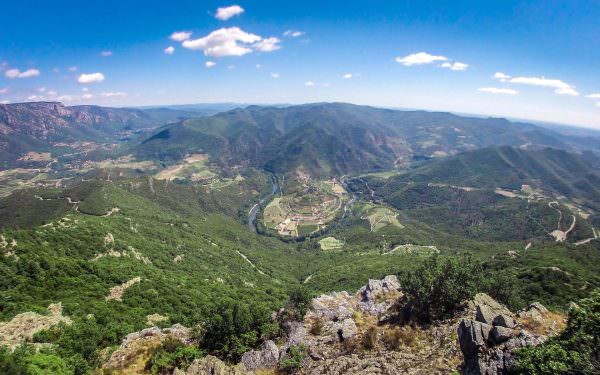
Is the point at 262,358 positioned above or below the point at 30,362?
below

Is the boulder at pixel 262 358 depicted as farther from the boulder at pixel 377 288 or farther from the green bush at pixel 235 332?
the boulder at pixel 377 288

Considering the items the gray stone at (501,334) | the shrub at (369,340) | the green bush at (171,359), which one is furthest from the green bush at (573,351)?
the green bush at (171,359)

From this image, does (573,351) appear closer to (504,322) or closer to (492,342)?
(492,342)

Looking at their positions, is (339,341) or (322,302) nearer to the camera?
(339,341)

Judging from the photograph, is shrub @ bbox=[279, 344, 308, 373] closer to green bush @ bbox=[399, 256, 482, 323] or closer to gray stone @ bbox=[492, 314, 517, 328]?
green bush @ bbox=[399, 256, 482, 323]

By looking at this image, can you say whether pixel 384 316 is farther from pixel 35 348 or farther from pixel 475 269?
pixel 35 348

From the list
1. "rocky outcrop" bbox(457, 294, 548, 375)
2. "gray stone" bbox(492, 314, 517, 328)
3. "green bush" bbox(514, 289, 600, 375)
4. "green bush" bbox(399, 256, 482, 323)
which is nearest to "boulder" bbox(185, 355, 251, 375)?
"rocky outcrop" bbox(457, 294, 548, 375)

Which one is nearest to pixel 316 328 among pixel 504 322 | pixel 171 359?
pixel 171 359

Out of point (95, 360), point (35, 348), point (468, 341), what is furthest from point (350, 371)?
point (35, 348)
